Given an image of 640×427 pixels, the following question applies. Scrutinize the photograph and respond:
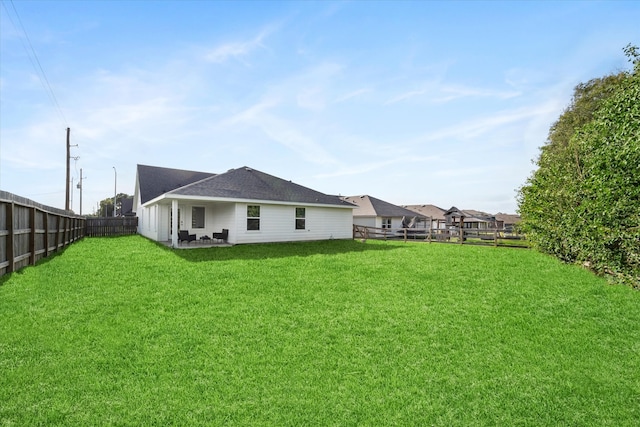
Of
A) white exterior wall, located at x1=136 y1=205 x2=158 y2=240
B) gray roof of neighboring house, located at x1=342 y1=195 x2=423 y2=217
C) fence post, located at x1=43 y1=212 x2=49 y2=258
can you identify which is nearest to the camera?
fence post, located at x1=43 y1=212 x2=49 y2=258

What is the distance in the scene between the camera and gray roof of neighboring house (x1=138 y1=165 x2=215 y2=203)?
2484cm

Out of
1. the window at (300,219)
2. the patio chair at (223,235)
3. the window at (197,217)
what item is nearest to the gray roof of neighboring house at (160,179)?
the window at (197,217)

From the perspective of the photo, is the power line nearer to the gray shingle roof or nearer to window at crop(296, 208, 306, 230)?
window at crop(296, 208, 306, 230)

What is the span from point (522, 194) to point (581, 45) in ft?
23.9

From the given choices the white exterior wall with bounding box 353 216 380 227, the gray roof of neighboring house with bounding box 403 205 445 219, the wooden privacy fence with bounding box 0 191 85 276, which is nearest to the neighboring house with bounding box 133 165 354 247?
the wooden privacy fence with bounding box 0 191 85 276

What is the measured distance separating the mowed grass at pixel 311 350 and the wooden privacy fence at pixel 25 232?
561 millimetres

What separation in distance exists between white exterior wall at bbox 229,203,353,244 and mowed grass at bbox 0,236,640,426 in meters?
7.43

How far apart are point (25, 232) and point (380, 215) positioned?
1258 inches

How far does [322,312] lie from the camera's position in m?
6.57

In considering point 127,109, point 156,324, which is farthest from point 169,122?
point 156,324

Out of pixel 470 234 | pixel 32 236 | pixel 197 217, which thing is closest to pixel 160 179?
pixel 197 217

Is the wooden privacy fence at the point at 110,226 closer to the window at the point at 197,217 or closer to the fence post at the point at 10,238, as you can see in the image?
the window at the point at 197,217

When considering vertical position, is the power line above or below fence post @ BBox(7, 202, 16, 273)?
above

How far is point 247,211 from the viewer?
54.9 feet
